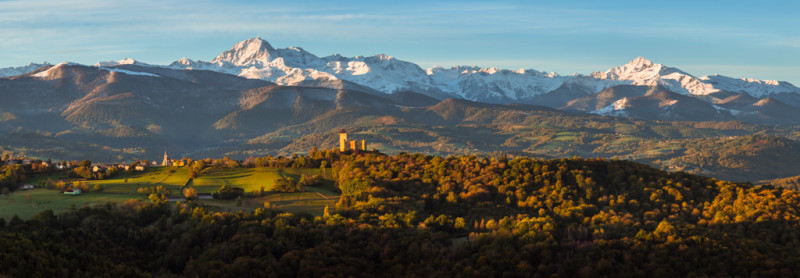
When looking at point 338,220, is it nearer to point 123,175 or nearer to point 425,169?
point 425,169

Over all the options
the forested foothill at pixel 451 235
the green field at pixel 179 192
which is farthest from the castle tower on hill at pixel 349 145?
the forested foothill at pixel 451 235

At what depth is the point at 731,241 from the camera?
57.6 metres

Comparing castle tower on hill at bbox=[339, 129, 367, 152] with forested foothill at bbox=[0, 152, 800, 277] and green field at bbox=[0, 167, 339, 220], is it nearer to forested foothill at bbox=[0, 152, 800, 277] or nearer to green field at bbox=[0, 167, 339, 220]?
green field at bbox=[0, 167, 339, 220]

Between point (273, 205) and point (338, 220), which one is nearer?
point (338, 220)

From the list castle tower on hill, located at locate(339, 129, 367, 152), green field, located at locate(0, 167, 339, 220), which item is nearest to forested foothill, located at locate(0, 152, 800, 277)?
green field, located at locate(0, 167, 339, 220)

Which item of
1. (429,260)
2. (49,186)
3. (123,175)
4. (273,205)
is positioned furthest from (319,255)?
(123,175)

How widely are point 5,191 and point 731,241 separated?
76.1 meters

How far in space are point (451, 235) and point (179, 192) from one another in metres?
40.0

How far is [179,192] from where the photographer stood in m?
89.7

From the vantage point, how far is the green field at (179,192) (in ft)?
242

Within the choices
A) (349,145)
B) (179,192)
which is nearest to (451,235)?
(179,192)

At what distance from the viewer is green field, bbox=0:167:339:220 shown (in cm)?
7368

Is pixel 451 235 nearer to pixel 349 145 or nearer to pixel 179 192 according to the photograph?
pixel 179 192

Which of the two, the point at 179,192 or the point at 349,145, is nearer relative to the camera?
the point at 179,192
